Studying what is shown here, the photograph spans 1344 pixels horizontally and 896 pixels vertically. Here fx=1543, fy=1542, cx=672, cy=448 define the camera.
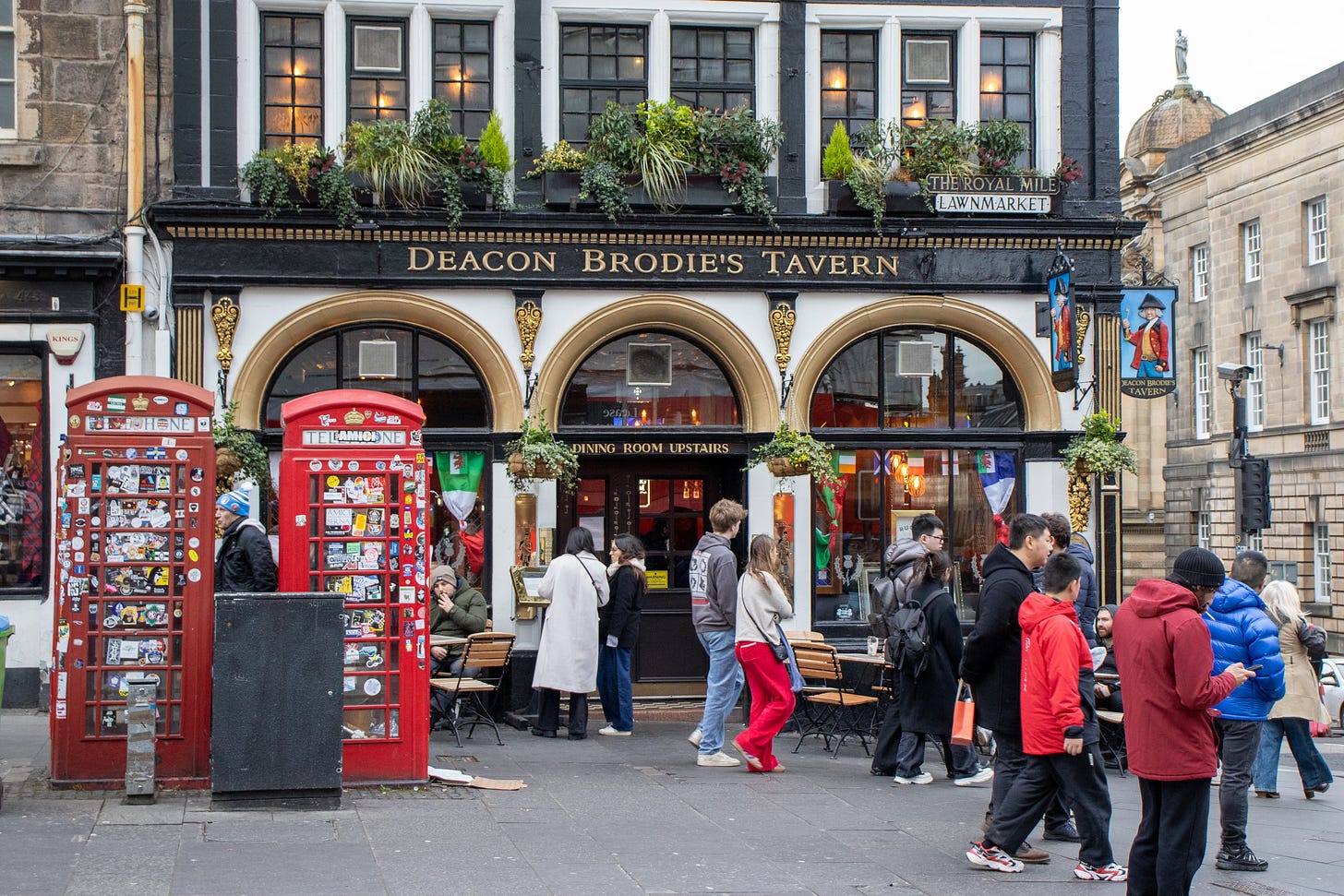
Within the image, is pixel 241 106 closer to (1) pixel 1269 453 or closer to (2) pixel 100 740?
(2) pixel 100 740

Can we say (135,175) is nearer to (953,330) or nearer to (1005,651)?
(953,330)

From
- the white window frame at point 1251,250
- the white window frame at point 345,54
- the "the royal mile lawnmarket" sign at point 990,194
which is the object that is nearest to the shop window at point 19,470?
the white window frame at point 345,54

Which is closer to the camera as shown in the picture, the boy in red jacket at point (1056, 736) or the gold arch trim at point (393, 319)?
the boy in red jacket at point (1056, 736)

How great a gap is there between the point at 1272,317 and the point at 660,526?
31751 millimetres

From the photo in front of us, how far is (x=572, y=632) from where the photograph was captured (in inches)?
551

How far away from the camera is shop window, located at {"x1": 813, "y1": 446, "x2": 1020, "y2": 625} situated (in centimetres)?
1673

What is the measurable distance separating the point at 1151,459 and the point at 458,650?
4042 cm

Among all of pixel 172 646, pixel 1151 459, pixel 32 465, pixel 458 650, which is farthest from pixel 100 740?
pixel 1151 459

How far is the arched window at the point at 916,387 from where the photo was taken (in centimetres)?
1688

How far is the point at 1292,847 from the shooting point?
399 inches

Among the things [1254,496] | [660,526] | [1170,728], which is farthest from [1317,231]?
[1170,728]

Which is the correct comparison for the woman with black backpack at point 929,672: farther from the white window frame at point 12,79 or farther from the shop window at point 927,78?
the white window frame at point 12,79

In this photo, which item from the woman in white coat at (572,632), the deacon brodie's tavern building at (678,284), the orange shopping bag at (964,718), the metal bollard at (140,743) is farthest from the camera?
the deacon brodie's tavern building at (678,284)

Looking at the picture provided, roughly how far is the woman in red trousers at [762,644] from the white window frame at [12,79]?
29.5ft
